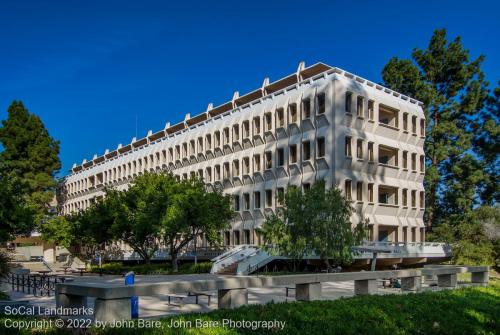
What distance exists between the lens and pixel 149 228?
129ft

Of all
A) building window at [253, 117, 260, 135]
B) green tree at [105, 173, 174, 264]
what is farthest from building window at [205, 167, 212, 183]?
green tree at [105, 173, 174, 264]

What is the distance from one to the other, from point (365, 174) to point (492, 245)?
12.3 m

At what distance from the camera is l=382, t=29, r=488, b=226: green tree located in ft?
176

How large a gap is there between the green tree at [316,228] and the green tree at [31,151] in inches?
2258

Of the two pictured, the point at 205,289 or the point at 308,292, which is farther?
the point at 308,292

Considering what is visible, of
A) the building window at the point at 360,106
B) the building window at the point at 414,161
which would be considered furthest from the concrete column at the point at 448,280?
the building window at the point at 414,161

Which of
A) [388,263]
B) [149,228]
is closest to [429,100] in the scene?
[388,263]

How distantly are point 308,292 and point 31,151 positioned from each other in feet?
233

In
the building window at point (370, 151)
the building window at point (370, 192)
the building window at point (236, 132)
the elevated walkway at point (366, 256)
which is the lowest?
the elevated walkway at point (366, 256)

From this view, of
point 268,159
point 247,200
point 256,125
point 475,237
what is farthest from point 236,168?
point 475,237

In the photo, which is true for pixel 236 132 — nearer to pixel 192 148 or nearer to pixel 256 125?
pixel 256 125

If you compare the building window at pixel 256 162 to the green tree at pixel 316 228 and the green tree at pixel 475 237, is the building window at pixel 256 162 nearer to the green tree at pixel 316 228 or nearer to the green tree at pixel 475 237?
the green tree at pixel 475 237

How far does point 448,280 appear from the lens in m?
20.9

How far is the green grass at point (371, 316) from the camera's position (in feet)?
35.7
